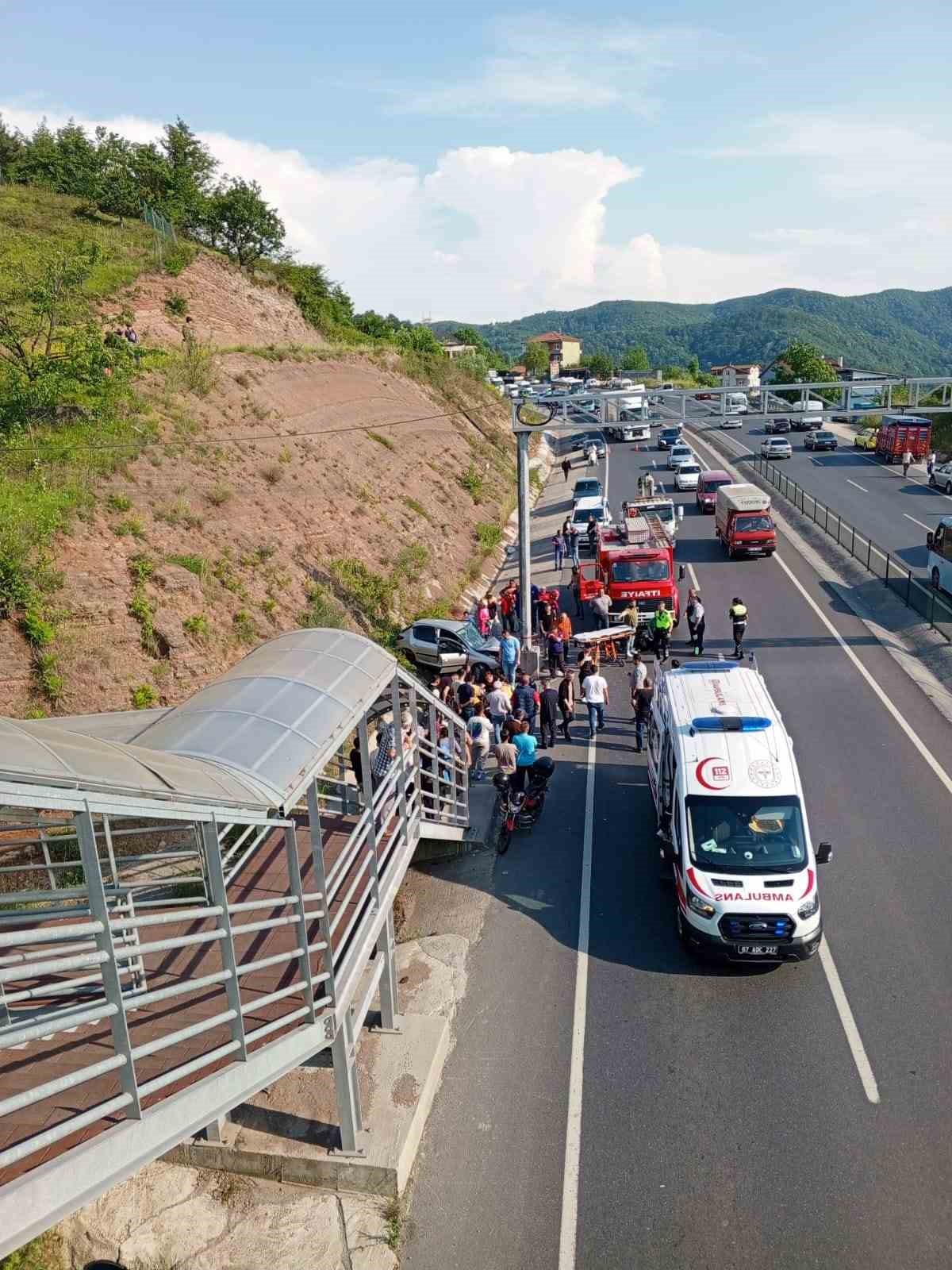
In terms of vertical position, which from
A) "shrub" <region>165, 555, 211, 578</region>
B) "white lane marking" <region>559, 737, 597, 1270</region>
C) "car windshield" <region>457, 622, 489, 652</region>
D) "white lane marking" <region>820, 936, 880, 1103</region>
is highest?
"shrub" <region>165, 555, 211, 578</region>

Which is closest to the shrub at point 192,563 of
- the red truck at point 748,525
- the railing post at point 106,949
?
the railing post at point 106,949

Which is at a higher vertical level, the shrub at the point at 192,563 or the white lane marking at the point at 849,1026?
the shrub at the point at 192,563

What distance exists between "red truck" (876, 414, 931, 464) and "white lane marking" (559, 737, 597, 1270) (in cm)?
4253

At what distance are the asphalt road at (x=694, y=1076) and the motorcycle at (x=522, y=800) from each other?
1.00 ft

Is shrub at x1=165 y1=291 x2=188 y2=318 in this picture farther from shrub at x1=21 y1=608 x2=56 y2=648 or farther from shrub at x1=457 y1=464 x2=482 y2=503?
shrub at x1=21 y1=608 x2=56 y2=648

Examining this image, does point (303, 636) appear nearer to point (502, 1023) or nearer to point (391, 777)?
point (391, 777)

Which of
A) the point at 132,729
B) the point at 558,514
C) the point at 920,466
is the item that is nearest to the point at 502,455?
the point at 558,514

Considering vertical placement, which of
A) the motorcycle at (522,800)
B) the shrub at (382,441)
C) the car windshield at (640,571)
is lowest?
the motorcycle at (522,800)

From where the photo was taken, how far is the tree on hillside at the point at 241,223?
45.2m

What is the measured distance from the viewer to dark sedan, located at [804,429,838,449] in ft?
178

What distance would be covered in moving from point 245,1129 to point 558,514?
1361 inches

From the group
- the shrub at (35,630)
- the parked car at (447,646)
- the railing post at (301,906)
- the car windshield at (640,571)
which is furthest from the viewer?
the car windshield at (640,571)

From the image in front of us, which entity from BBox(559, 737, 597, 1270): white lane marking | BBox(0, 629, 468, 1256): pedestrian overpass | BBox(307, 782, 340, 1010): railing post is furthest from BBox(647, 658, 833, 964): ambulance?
BBox(307, 782, 340, 1010): railing post

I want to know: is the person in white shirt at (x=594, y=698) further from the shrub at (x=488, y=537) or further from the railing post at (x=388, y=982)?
the shrub at (x=488, y=537)
